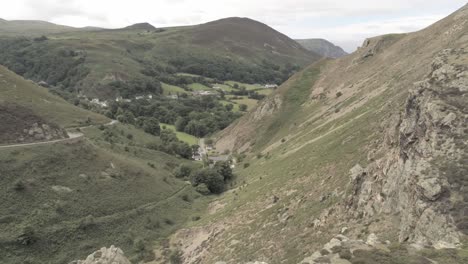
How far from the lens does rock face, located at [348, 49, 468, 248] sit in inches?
948

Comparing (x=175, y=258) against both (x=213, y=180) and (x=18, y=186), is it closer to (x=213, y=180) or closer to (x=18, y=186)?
(x=18, y=186)

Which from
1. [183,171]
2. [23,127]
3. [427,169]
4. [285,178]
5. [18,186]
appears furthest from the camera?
[183,171]

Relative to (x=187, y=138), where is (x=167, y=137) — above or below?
above

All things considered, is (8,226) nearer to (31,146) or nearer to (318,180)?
(31,146)

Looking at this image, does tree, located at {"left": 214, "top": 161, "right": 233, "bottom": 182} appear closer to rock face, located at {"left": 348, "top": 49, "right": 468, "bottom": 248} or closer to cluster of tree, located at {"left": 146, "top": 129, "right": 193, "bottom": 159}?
cluster of tree, located at {"left": 146, "top": 129, "right": 193, "bottom": 159}

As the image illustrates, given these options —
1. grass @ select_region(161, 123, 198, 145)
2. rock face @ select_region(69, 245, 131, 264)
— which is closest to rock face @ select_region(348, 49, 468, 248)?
rock face @ select_region(69, 245, 131, 264)

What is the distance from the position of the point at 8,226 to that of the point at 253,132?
66.8 m

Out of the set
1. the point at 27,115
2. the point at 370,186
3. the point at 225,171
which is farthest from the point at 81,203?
the point at 370,186

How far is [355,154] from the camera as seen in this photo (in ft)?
138

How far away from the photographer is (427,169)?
88.3ft

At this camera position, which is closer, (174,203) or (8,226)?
(8,226)

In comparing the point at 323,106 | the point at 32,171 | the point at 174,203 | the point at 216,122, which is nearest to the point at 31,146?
the point at 32,171

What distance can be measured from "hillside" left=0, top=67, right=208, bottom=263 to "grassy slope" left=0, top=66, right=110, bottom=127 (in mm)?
568

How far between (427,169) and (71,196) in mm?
52842
